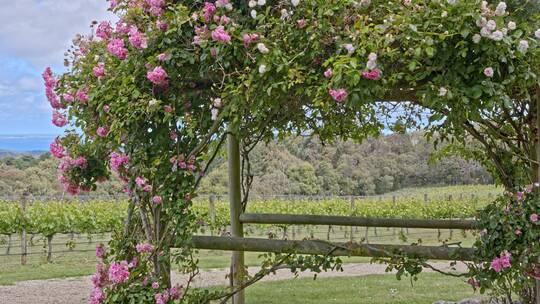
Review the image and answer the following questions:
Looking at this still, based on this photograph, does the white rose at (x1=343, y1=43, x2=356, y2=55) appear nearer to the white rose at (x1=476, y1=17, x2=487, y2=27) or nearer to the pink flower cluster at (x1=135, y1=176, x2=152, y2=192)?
the white rose at (x1=476, y1=17, x2=487, y2=27)

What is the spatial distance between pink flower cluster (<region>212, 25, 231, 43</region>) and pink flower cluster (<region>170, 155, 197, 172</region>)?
650 millimetres

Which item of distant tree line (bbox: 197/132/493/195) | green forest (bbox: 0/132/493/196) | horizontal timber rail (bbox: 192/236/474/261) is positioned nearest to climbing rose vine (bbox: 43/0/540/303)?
horizontal timber rail (bbox: 192/236/474/261)

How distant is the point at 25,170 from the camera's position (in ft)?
61.7

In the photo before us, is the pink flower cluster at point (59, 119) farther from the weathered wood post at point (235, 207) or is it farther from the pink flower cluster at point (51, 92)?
the weathered wood post at point (235, 207)

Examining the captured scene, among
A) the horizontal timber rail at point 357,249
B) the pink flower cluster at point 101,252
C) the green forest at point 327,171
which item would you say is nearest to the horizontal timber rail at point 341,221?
the horizontal timber rail at point 357,249

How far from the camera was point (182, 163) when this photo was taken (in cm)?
296

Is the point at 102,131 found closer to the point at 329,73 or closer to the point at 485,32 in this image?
the point at 329,73

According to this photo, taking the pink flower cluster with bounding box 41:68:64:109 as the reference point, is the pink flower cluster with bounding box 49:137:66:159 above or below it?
below

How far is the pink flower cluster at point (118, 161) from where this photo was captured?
3.01 metres

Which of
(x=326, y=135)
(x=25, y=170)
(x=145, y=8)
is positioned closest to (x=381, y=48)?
(x=145, y=8)

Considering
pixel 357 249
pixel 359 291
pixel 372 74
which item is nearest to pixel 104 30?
pixel 372 74

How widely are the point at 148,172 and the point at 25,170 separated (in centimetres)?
1737

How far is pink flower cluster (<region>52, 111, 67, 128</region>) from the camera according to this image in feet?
10.7

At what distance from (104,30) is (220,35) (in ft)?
2.68
